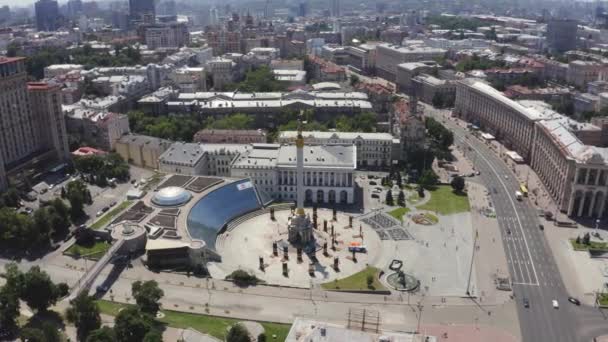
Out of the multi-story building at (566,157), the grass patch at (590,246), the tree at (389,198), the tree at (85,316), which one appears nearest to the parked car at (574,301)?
the grass patch at (590,246)

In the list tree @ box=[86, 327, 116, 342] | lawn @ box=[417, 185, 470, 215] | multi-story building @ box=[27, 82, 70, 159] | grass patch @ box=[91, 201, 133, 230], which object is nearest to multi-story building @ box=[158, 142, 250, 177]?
grass patch @ box=[91, 201, 133, 230]

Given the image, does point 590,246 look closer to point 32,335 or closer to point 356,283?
point 356,283

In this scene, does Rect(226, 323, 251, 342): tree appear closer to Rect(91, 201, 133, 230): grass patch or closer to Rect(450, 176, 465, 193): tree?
Rect(91, 201, 133, 230): grass patch

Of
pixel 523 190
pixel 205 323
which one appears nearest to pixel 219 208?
pixel 205 323

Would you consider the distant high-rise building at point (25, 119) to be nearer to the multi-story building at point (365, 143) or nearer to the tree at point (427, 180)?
the multi-story building at point (365, 143)

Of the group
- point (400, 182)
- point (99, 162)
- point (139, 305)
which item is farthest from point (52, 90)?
point (400, 182)

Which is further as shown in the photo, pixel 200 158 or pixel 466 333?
pixel 200 158
